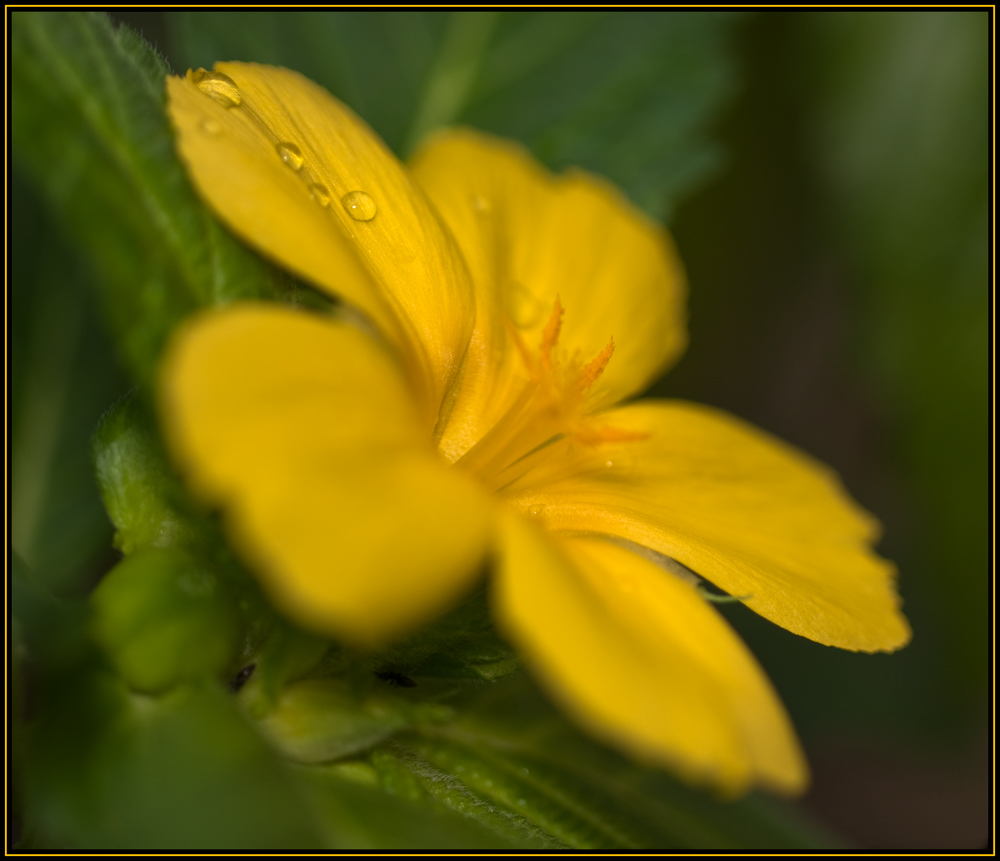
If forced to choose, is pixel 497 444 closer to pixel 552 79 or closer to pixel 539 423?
pixel 539 423

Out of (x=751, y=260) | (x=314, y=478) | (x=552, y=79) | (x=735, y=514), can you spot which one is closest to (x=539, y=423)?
(x=735, y=514)

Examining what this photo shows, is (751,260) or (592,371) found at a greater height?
(592,371)

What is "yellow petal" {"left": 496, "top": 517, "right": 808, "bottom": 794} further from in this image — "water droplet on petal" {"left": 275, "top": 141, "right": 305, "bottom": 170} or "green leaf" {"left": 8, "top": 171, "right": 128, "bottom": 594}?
"green leaf" {"left": 8, "top": 171, "right": 128, "bottom": 594}

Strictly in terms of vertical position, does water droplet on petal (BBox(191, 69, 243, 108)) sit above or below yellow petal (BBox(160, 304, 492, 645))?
above

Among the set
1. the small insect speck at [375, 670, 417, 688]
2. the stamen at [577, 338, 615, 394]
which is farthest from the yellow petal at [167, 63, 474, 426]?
the small insect speck at [375, 670, 417, 688]
